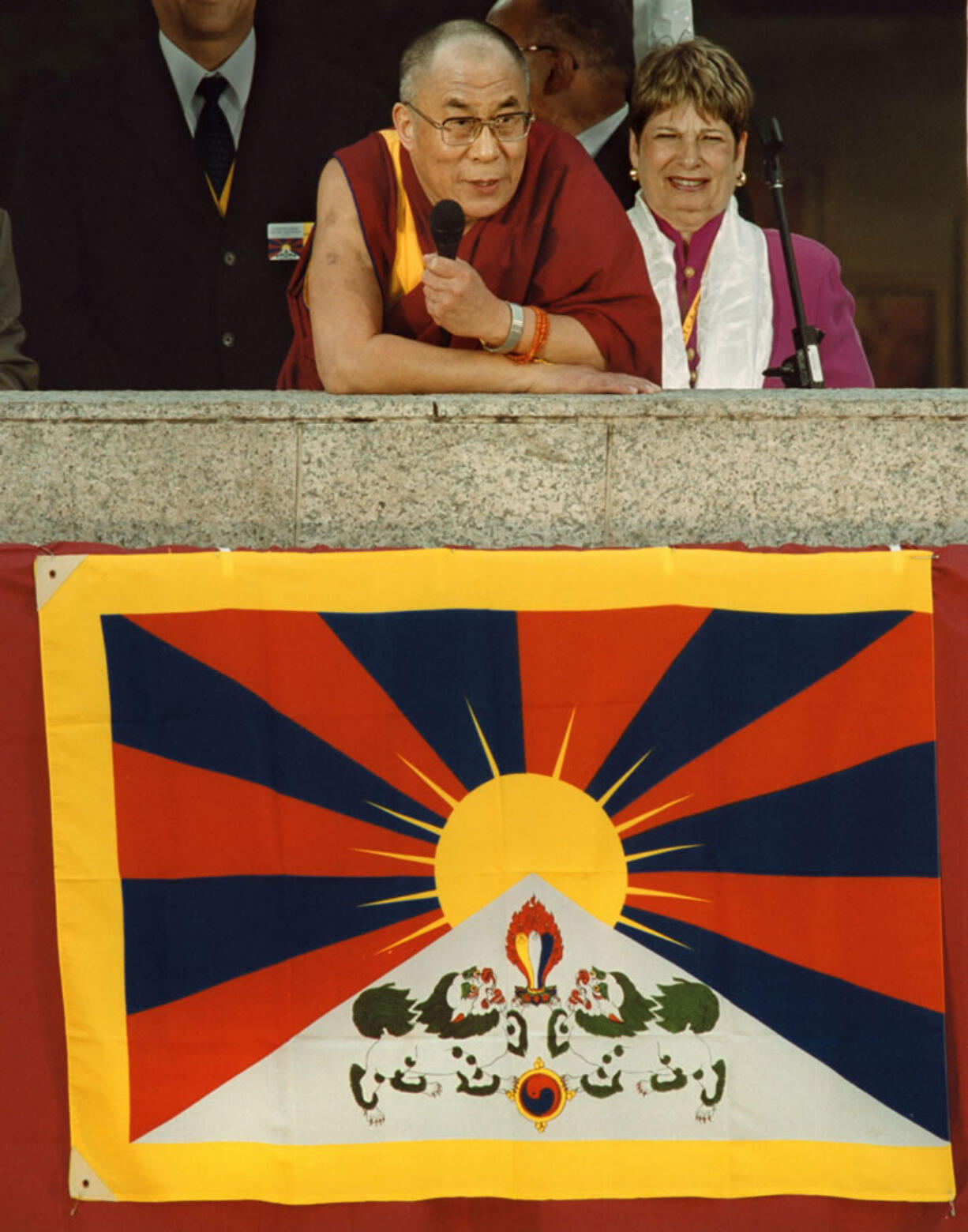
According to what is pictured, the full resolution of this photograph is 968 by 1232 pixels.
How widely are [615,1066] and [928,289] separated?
2.44 metres

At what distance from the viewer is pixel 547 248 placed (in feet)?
9.52

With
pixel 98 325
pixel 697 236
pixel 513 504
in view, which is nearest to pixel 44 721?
pixel 513 504

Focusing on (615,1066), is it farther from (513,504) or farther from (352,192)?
(352,192)

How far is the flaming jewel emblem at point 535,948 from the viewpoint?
242cm

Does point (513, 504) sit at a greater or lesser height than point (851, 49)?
lesser

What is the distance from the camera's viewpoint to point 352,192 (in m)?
2.87

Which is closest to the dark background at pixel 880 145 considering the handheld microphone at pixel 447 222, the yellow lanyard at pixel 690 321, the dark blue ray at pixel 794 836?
the yellow lanyard at pixel 690 321

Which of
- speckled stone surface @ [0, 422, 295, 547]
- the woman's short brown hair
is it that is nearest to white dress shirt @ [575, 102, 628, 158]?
the woman's short brown hair

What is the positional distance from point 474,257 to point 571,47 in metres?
0.98

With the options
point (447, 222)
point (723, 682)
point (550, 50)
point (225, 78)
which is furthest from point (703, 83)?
point (723, 682)

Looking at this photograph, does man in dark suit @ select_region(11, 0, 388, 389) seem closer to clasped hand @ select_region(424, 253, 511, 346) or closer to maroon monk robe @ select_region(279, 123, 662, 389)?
maroon monk robe @ select_region(279, 123, 662, 389)

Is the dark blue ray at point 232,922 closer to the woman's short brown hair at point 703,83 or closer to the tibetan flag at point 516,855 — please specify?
the tibetan flag at point 516,855

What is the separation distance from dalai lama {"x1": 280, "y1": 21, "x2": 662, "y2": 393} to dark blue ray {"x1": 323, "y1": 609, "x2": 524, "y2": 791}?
509 millimetres

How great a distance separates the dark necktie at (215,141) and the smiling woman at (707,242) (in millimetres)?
1002
